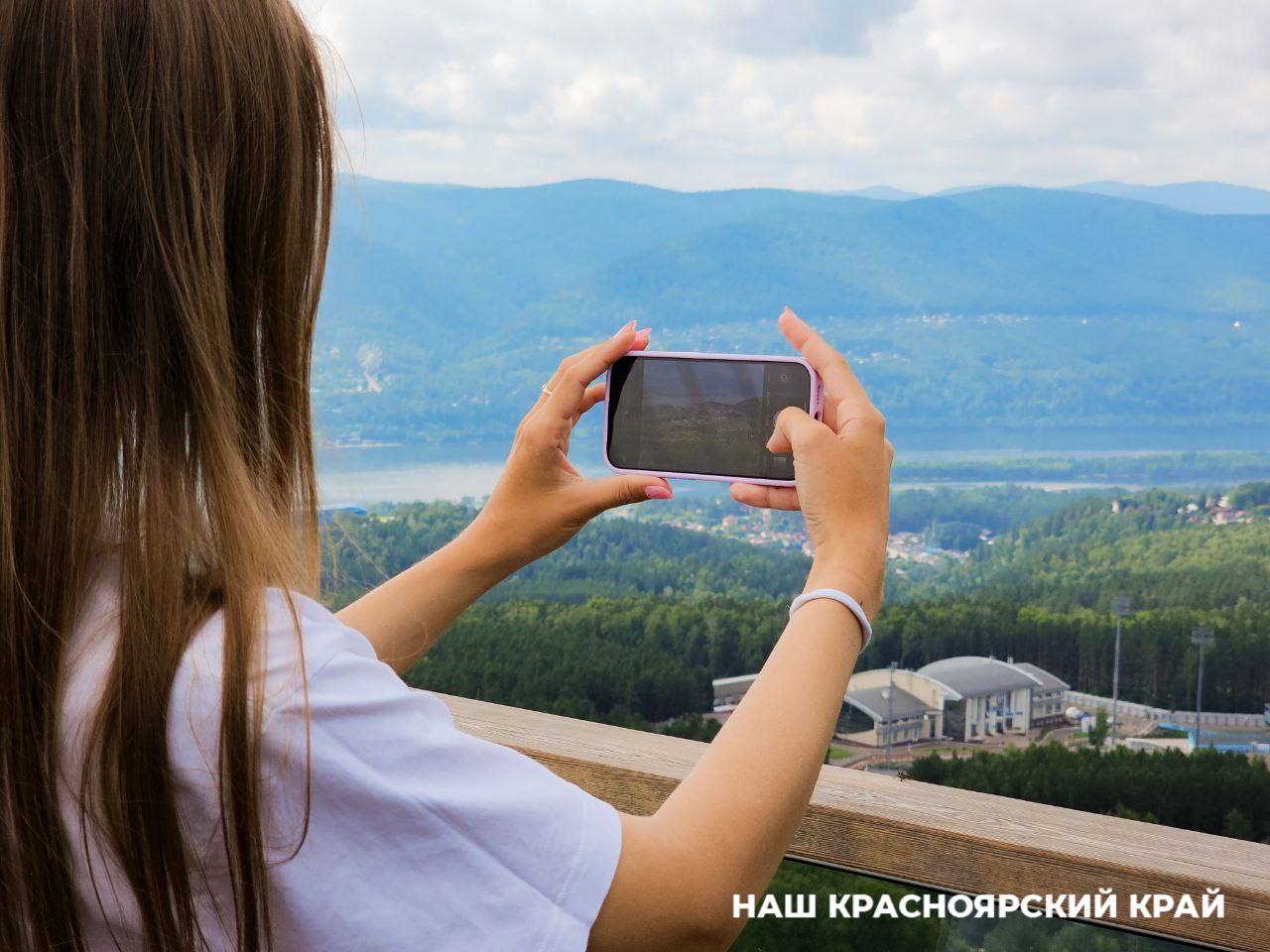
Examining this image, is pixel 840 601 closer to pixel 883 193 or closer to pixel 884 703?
pixel 884 703

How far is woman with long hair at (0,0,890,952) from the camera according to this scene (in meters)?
0.48

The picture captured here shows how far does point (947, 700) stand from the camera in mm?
2043

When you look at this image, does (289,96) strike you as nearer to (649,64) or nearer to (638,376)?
(638,376)

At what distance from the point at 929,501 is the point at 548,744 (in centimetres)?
199

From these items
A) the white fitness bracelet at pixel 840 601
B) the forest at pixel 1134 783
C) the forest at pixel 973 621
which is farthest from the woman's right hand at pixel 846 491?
the forest at pixel 1134 783

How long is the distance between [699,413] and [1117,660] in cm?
159

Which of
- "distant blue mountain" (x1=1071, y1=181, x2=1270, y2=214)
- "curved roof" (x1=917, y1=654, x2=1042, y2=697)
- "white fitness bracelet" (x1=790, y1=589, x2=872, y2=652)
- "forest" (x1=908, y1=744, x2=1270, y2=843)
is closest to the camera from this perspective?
"white fitness bracelet" (x1=790, y1=589, x2=872, y2=652)

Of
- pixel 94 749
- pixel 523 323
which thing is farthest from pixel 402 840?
pixel 523 323

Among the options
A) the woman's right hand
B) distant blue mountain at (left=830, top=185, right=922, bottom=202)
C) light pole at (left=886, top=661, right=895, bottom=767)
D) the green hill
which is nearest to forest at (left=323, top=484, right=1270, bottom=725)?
the green hill

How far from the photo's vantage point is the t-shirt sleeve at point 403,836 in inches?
18.9

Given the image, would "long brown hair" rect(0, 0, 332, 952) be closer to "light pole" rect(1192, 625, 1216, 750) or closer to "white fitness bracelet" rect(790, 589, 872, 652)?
"white fitness bracelet" rect(790, 589, 872, 652)

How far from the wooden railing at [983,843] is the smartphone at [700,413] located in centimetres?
45

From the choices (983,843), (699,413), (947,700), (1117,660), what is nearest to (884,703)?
(947,700)

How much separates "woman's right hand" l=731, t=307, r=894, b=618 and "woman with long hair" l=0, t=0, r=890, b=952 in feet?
0.28
